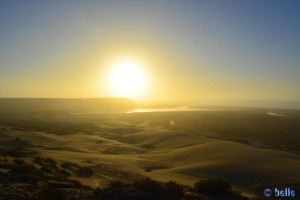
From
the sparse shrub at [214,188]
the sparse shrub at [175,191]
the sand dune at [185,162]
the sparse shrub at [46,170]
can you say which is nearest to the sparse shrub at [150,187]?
the sparse shrub at [175,191]

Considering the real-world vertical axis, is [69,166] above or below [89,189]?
below

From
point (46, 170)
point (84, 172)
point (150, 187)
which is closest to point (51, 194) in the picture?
point (150, 187)

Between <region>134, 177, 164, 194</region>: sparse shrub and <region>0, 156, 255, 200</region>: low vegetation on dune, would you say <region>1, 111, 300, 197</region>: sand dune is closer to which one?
<region>0, 156, 255, 200</region>: low vegetation on dune

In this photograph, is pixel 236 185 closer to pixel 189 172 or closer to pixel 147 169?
pixel 189 172

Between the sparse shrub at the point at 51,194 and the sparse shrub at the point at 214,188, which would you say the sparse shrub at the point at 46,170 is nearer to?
the sparse shrub at the point at 51,194

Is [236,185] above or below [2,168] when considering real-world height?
below

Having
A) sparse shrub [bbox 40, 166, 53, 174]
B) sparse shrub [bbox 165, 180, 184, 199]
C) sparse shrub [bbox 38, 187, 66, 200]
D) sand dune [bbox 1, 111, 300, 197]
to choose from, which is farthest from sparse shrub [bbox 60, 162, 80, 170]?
sparse shrub [bbox 38, 187, 66, 200]

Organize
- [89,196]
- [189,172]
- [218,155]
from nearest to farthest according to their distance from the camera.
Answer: [89,196]
[189,172]
[218,155]

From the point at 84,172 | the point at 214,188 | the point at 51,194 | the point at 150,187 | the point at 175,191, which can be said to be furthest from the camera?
the point at 84,172

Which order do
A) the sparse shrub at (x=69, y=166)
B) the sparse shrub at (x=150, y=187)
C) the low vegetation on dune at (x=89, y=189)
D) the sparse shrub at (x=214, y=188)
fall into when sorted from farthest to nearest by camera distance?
the sparse shrub at (x=69, y=166) < the sparse shrub at (x=214, y=188) < the sparse shrub at (x=150, y=187) < the low vegetation on dune at (x=89, y=189)

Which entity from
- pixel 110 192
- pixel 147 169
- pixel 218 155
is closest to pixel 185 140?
pixel 218 155

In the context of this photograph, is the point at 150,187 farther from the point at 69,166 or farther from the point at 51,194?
the point at 69,166
